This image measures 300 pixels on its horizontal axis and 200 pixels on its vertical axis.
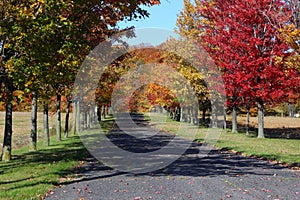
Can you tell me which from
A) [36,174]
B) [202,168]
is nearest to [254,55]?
[202,168]

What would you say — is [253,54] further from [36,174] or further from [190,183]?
[36,174]

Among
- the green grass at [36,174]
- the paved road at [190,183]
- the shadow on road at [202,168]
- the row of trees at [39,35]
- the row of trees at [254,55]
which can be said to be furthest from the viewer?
the row of trees at [254,55]

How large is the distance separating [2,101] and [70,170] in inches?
133

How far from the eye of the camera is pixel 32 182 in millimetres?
11414

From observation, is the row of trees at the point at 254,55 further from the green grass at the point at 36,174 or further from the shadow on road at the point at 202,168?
the green grass at the point at 36,174

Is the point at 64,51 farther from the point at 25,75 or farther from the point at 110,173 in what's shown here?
the point at 110,173

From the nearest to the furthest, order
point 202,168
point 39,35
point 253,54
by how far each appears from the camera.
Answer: point 39,35, point 202,168, point 253,54

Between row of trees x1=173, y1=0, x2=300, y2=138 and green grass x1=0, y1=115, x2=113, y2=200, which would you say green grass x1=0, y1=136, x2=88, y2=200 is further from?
row of trees x1=173, y1=0, x2=300, y2=138

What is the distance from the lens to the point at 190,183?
11562mm

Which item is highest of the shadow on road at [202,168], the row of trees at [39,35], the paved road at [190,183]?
the row of trees at [39,35]

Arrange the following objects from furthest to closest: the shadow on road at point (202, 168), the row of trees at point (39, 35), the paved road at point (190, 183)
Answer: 1. the shadow on road at point (202, 168)
2. the row of trees at point (39, 35)
3. the paved road at point (190, 183)

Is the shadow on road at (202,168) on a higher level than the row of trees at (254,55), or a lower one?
lower

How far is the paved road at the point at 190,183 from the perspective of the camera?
973cm

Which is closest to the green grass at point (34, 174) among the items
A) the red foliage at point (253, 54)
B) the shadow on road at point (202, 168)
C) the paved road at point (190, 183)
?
the paved road at point (190, 183)
